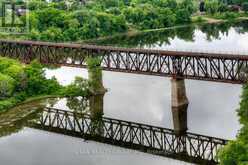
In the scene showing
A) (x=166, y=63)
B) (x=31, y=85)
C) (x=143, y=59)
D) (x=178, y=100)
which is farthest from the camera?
(x=31, y=85)

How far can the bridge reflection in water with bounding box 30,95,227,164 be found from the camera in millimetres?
64125

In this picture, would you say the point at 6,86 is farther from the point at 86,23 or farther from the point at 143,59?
the point at 86,23

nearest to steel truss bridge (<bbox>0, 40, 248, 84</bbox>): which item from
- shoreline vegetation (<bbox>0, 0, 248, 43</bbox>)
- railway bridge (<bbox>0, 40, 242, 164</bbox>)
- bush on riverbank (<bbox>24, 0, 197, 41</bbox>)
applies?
railway bridge (<bbox>0, 40, 242, 164</bbox>)

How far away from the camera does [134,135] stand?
71125 mm

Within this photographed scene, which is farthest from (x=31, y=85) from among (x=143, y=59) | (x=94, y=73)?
(x=143, y=59)

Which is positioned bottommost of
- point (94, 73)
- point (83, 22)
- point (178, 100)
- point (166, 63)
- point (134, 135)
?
point (134, 135)

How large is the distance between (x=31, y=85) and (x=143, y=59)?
20.5m

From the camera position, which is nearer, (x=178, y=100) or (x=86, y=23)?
(x=178, y=100)

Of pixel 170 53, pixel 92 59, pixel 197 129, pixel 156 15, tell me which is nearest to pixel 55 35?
pixel 156 15

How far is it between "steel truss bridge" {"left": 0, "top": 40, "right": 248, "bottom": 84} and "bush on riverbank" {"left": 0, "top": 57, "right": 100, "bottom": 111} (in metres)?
4.36

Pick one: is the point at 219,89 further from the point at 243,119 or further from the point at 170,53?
the point at 243,119

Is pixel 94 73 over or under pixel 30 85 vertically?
over

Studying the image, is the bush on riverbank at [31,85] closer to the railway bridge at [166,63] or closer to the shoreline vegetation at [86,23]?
the railway bridge at [166,63]

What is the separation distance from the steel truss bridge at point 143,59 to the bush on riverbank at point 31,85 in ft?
14.3
